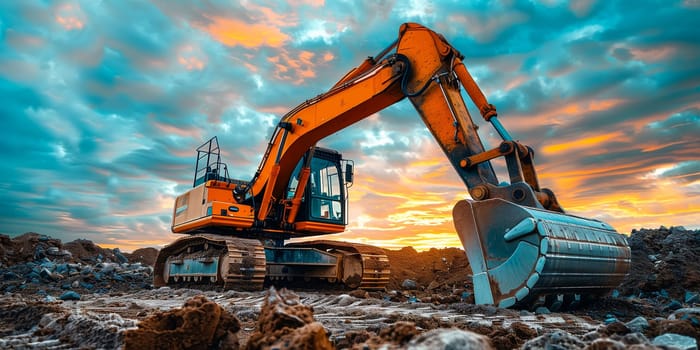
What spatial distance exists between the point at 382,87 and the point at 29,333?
18.6ft

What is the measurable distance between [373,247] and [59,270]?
9.58 m

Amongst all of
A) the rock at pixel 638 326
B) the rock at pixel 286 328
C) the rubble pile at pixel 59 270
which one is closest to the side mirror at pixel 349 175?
the rubble pile at pixel 59 270

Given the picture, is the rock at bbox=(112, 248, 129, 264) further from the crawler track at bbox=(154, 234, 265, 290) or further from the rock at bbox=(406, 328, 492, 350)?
the rock at bbox=(406, 328, 492, 350)

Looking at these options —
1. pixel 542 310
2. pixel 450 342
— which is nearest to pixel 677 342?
pixel 450 342

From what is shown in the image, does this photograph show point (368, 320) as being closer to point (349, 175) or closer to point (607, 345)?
point (607, 345)

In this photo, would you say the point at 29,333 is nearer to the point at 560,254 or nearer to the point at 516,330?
the point at 516,330

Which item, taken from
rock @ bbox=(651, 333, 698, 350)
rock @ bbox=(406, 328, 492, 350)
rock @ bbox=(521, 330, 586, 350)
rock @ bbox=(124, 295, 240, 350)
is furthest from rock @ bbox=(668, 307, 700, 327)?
rock @ bbox=(124, 295, 240, 350)

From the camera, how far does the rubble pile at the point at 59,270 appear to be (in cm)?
1138

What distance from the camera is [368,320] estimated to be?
14.5 ft

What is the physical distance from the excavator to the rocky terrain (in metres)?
0.55

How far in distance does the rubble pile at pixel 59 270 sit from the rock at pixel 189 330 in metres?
6.61

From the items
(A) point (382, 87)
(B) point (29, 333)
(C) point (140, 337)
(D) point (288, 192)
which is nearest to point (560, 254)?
(A) point (382, 87)

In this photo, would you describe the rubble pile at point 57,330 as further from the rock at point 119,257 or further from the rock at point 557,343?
the rock at point 119,257

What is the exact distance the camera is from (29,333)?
12.4 ft
